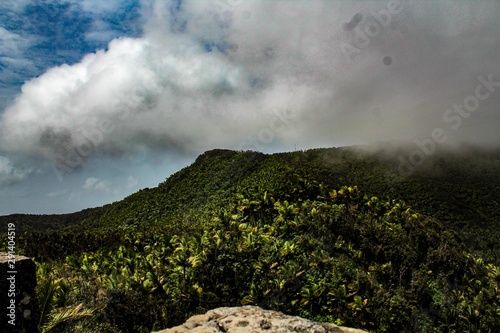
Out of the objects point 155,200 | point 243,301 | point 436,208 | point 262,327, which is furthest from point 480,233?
point 262,327

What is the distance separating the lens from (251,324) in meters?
7.89

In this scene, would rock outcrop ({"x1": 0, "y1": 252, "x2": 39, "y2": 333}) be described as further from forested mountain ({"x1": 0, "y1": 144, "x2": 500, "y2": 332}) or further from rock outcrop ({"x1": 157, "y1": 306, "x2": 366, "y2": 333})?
forested mountain ({"x1": 0, "y1": 144, "x2": 500, "y2": 332})

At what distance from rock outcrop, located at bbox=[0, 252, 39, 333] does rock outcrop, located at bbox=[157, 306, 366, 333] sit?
2.73m

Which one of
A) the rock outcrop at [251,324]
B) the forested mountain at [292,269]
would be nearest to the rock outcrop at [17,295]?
the rock outcrop at [251,324]

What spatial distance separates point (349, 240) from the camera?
3709 centimetres

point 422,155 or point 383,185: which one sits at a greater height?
point 422,155

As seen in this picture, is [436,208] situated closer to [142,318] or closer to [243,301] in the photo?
[243,301]

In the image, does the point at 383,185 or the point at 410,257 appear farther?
the point at 383,185

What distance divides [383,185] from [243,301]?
78.5 m

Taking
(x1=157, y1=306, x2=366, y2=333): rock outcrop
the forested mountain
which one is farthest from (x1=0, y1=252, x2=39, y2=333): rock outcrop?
the forested mountain

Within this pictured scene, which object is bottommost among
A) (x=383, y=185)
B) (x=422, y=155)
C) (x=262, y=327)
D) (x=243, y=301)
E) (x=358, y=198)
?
(x=243, y=301)

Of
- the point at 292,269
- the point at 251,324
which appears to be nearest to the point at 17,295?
the point at 251,324

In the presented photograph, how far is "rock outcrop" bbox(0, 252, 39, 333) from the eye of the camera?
20.8 feet

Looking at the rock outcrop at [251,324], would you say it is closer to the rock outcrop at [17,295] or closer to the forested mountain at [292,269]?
the rock outcrop at [17,295]
